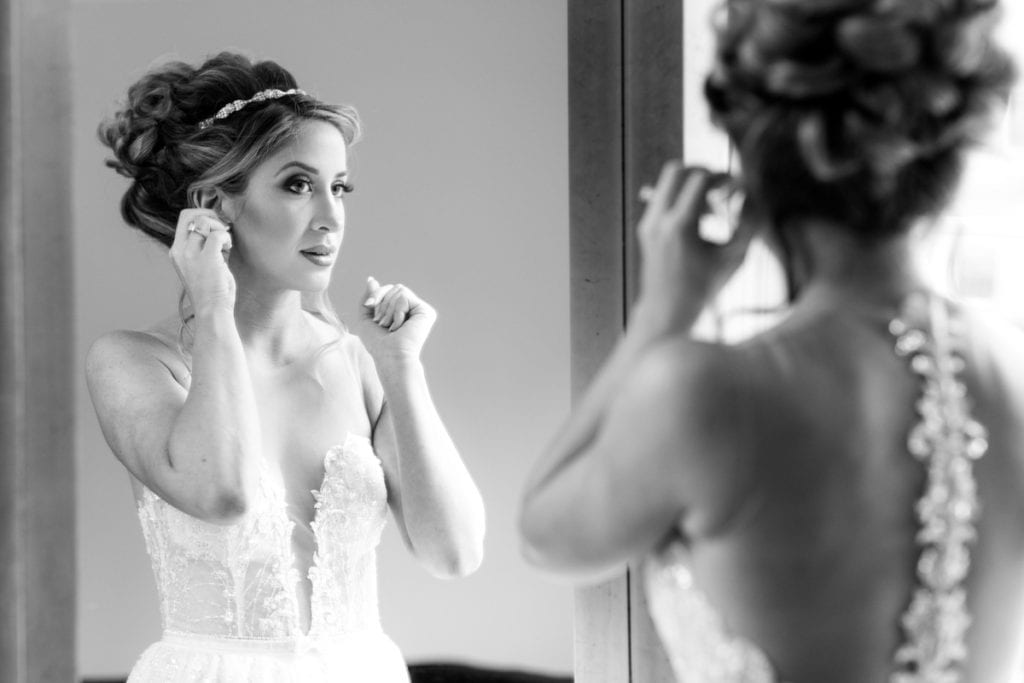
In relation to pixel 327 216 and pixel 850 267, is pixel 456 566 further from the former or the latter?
pixel 850 267

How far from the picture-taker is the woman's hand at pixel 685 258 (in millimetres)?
747

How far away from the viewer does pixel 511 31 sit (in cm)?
129

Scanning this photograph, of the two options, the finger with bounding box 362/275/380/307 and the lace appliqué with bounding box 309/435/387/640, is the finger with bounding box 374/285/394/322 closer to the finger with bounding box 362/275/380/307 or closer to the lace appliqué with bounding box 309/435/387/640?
the finger with bounding box 362/275/380/307

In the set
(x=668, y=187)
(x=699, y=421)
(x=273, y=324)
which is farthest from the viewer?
(x=273, y=324)

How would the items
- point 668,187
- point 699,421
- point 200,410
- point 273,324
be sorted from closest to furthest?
point 699,421 → point 668,187 → point 200,410 → point 273,324

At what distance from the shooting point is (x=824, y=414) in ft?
2.29

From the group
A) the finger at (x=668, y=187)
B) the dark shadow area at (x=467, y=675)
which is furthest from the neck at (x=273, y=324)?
the finger at (x=668, y=187)

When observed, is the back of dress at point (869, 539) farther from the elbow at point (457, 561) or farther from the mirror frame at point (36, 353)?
the mirror frame at point (36, 353)

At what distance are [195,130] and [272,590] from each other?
46cm

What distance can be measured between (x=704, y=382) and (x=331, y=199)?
2.19ft

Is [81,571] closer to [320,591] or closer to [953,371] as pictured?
[320,591]

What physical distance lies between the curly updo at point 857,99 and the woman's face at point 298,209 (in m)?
0.60

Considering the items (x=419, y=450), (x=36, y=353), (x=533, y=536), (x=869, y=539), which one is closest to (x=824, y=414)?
(x=869, y=539)

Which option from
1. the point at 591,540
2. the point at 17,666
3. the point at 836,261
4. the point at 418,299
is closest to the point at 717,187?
the point at 836,261
